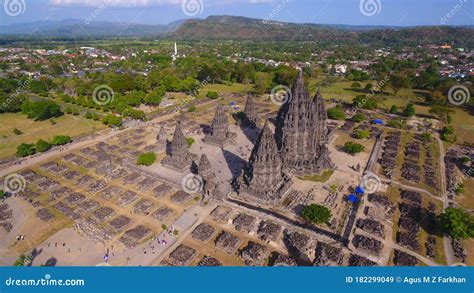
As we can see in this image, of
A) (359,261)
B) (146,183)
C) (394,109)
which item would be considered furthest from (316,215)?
(394,109)

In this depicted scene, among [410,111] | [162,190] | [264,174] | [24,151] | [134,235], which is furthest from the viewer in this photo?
[410,111]

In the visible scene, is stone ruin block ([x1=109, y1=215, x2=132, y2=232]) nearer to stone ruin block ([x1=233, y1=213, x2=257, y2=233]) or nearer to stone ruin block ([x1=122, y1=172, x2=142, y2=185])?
stone ruin block ([x1=122, y1=172, x2=142, y2=185])

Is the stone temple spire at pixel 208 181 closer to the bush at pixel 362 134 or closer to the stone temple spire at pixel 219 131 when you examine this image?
the stone temple spire at pixel 219 131

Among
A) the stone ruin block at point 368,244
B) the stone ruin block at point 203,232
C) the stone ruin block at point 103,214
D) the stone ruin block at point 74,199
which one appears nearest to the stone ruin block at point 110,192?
the stone ruin block at point 74,199

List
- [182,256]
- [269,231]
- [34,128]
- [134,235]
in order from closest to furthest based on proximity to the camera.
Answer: [182,256] → [134,235] → [269,231] → [34,128]

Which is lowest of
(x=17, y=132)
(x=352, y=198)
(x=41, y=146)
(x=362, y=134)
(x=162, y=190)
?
(x=162, y=190)

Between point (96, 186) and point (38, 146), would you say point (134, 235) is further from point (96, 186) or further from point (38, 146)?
point (38, 146)

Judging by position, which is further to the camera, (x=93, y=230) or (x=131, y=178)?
(x=131, y=178)
